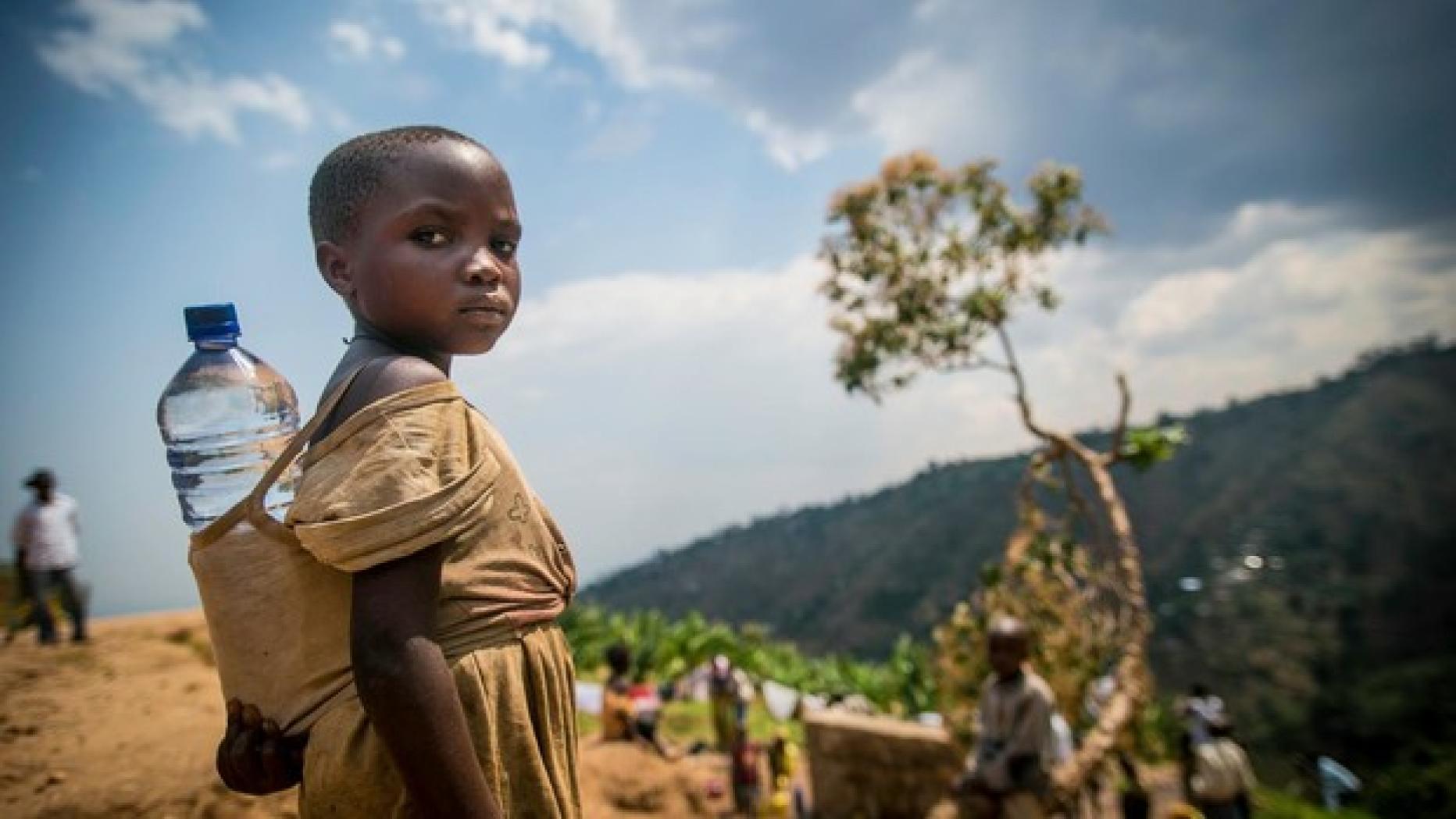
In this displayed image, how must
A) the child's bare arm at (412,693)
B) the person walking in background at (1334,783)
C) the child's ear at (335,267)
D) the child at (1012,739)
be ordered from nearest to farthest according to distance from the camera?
the child's bare arm at (412,693) < the child's ear at (335,267) < the child at (1012,739) < the person walking in background at (1334,783)

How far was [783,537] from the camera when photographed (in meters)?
63.6

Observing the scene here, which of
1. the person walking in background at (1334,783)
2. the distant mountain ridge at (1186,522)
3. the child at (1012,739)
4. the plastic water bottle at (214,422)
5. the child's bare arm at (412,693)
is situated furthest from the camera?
the distant mountain ridge at (1186,522)

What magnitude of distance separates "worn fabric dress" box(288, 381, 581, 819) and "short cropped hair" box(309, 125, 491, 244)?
297 mm

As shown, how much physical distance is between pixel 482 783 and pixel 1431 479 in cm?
5075

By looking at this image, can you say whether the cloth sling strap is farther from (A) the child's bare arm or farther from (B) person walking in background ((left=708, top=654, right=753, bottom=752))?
(B) person walking in background ((left=708, top=654, right=753, bottom=752))

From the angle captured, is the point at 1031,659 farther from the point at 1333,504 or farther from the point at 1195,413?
the point at 1195,413

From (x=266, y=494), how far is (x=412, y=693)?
37 centimetres

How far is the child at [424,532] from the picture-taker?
1.06 meters

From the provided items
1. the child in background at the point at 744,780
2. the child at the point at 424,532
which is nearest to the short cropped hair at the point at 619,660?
the child in background at the point at 744,780

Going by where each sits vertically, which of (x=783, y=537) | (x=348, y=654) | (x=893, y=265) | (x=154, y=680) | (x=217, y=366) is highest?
(x=893, y=265)

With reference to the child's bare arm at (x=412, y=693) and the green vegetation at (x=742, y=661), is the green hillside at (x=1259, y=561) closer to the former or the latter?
the green vegetation at (x=742, y=661)

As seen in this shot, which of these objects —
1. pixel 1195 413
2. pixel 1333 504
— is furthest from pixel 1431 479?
pixel 1195 413

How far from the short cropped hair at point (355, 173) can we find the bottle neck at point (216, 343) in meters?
0.27

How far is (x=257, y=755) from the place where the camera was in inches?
46.3
